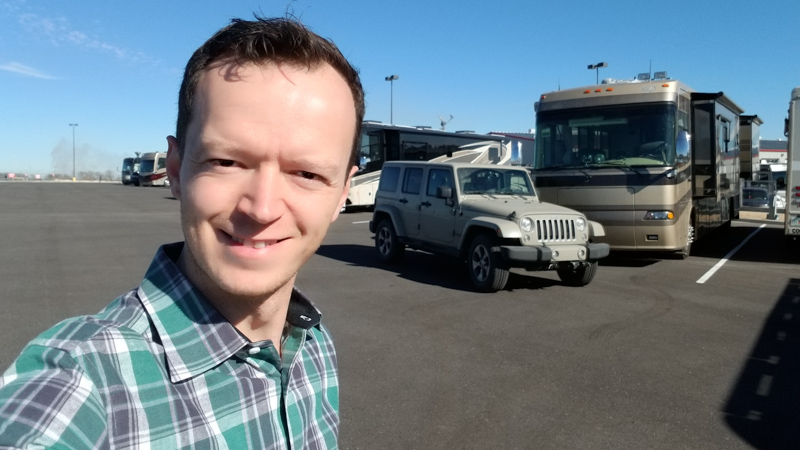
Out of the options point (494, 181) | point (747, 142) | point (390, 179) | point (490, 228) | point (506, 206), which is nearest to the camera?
point (490, 228)

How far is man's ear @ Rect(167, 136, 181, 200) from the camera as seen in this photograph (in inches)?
50.9

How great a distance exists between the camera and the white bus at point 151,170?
53750 mm

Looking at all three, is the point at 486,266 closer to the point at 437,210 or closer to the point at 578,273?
the point at 578,273

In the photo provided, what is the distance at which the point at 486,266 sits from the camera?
9.41 metres

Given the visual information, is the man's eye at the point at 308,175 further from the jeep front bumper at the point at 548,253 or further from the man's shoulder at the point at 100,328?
the jeep front bumper at the point at 548,253

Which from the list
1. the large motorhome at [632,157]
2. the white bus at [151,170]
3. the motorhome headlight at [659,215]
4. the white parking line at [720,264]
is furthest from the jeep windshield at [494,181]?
the white bus at [151,170]

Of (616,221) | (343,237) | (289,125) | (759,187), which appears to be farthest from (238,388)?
(759,187)

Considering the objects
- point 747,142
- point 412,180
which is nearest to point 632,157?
point 412,180

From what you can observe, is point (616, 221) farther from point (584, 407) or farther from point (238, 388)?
point (238, 388)

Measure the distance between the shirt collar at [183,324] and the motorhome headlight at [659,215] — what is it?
11.1m

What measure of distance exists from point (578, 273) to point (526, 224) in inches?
52.1

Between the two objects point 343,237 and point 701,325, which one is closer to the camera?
point 701,325

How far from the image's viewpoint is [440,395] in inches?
197

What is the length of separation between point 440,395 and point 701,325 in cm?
404
